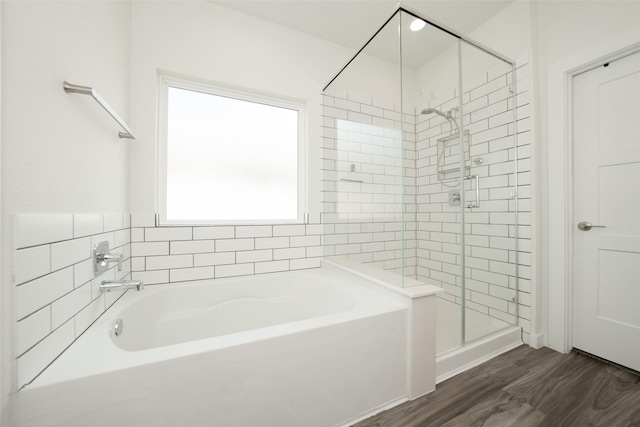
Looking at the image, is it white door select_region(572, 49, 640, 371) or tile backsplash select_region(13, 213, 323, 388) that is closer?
tile backsplash select_region(13, 213, 323, 388)

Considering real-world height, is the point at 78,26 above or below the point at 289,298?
above

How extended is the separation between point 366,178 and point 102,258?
→ 176cm

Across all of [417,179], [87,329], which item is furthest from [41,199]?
[417,179]

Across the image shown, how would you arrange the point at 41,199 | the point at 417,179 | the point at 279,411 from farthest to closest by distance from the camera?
the point at 417,179
the point at 279,411
the point at 41,199

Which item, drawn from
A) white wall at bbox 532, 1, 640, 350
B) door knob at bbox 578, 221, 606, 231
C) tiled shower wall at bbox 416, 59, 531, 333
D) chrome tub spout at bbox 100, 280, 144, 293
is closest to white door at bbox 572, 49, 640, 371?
door knob at bbox 578, 221, 606, 231

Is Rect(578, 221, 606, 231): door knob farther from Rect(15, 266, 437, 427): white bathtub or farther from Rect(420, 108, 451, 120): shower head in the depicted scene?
Rect(15, 266, 437, 427): white bathtub

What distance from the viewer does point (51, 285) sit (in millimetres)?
791

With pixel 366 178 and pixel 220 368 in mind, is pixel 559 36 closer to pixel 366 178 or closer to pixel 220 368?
pixel 366 178

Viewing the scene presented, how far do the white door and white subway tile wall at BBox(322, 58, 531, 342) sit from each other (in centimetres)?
28

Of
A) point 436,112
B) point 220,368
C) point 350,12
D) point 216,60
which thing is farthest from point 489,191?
point 216,60

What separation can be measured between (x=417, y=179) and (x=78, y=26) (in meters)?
2.22

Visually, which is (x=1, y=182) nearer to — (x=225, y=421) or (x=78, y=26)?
(x=78, y=26)

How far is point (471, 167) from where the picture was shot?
171 cm

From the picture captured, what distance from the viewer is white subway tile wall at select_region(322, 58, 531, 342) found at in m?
1.72
